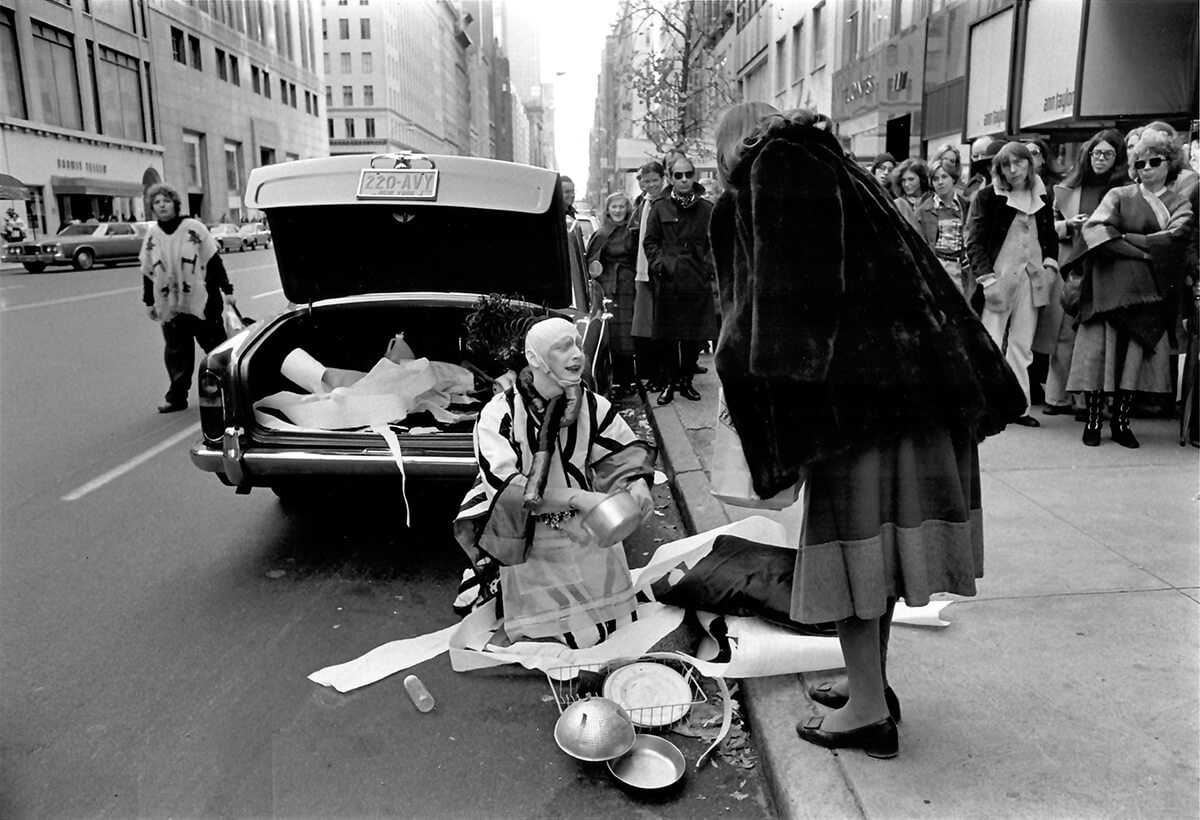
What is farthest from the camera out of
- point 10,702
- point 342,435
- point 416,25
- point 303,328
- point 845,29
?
point 416,25

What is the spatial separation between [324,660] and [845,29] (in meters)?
22.2

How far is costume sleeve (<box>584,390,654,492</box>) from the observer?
3459 mm

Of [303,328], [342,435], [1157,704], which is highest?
[303,328]

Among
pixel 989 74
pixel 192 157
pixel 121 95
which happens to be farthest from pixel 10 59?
pixel 192 157

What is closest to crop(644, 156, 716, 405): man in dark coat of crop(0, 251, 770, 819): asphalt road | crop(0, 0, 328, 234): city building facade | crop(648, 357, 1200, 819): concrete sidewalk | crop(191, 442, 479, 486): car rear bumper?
crop(0, 251, 770, 819): asphalt road

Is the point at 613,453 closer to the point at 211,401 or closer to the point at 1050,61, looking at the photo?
the point at 211,401

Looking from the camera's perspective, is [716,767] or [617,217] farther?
[617,217]

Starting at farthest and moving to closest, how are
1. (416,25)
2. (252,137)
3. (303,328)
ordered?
(416,25) → (252,137) → (303,328)

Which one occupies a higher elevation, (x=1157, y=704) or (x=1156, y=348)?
(x=1156, y=348)

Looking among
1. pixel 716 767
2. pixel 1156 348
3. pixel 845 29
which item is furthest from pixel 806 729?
pixel 845 29

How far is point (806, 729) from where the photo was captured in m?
2.63

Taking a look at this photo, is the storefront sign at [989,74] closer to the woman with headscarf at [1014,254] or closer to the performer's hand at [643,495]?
the woman with headscarf at [1014,254]

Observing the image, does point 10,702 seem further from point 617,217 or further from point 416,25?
point 416,25

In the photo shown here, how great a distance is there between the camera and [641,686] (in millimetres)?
3070
